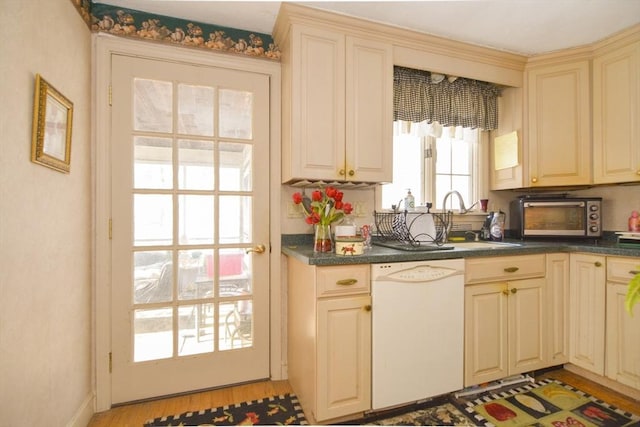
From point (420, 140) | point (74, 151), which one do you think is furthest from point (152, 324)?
point (420, 140)

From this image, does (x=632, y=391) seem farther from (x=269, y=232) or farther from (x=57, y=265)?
(x=57, y=265)

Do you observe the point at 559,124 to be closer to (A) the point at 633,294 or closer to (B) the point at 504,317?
(B) the point at 504,317

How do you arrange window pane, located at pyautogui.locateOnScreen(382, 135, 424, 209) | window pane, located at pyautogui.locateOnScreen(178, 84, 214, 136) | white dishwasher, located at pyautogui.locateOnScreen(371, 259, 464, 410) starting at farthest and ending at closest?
window pane, located at pyautogui.locateOnScreen(382, 135, 424, 209), window pane, located at pyautogui.locateOnScreen(178, 84, 214, 136), white dishwasher, located at pyautogui.locateOnScreen(371, 259, 464, 410)

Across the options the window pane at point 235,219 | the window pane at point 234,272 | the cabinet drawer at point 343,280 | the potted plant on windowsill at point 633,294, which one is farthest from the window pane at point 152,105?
the potted plant on windowsill at point 633,294

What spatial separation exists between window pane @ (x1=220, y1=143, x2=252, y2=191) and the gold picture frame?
2.55 ft

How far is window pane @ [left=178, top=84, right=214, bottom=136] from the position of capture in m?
1.86

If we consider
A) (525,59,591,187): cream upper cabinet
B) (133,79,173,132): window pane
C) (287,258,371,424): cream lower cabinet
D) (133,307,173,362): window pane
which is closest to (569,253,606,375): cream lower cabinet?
(525,59,591,187): cream upper cabinet

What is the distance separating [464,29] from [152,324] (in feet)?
9.24

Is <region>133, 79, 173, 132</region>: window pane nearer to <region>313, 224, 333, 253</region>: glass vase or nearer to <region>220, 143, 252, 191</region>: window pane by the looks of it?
<region>220, 143, 252, 191</region>: window pane

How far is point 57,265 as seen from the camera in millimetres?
1351

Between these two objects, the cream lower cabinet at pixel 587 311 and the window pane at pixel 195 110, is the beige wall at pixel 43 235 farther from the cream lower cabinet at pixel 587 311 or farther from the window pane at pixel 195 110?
the cream lower cabinet at pixel 587 311

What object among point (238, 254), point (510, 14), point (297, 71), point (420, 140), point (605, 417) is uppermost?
point (510, 14)

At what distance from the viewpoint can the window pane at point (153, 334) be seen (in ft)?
5.91

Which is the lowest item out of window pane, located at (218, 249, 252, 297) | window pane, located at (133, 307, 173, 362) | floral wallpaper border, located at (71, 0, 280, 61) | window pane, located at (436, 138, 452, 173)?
window pane, located at (133, 307, 173, 362)
